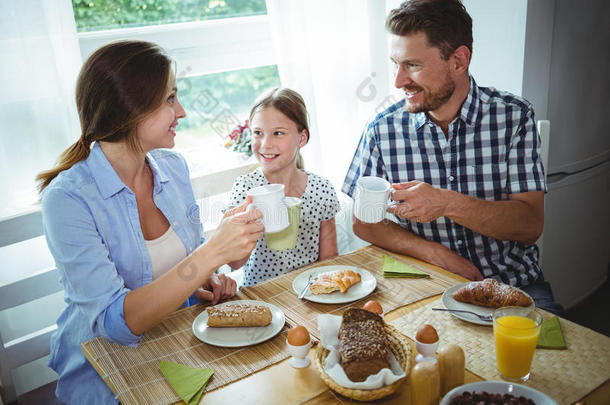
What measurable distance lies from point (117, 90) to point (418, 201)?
838 mm

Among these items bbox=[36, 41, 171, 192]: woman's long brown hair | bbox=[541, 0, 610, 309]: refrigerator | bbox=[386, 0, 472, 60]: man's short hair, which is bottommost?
bbox=[541, 0, 610, 309]: refrigerator

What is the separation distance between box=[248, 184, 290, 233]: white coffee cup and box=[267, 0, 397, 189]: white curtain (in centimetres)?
120

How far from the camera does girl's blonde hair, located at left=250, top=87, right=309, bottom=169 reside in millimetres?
1763

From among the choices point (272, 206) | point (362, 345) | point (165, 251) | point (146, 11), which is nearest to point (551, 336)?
point (362, 345)

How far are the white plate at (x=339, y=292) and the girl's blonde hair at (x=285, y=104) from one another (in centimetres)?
62

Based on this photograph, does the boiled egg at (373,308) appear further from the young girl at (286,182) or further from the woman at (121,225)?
the young girl at (286,182)

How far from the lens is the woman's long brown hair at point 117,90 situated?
1.27 metres

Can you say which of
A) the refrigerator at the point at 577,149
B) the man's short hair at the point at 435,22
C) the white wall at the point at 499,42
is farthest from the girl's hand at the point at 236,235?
the refrigerator at the point at 577,149

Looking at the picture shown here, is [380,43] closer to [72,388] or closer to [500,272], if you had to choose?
[500,272]

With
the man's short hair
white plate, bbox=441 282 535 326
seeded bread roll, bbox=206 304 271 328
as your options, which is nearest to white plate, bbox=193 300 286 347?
seeded bread roll, bbox=206 304 271 328

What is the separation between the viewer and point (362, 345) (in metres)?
0.91

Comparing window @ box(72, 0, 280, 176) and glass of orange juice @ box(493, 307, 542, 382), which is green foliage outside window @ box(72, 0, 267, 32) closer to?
window @ box(72, 0, 280, 176)

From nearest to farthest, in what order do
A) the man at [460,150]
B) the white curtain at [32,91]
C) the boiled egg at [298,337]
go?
1. the boiled egg at [298,337]
2. the man at [460,150]
3. the white curtain at [32,91]

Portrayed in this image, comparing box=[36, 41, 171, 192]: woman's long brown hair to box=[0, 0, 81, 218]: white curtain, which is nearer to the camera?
box=[36, 41, 171, 192]: woman's long brown hair
